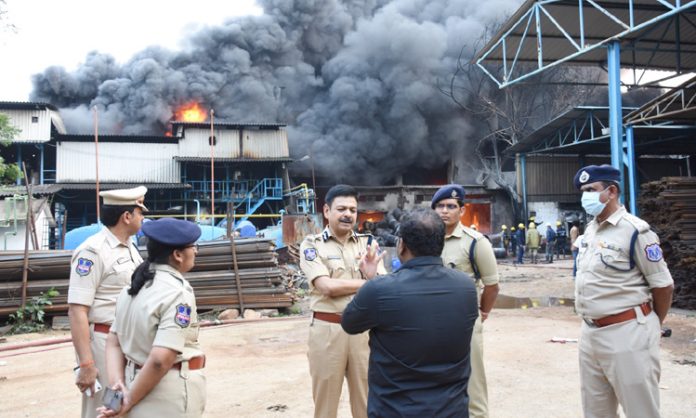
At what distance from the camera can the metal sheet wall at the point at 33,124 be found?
1078 inches

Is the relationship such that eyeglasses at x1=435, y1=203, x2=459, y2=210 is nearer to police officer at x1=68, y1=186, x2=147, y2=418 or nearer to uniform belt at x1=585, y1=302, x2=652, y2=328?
uniform belt at x1=585, y1=302, x2=652, y2=328

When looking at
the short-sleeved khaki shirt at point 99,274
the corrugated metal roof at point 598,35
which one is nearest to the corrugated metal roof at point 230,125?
the corrugated metal roof at point 598,35

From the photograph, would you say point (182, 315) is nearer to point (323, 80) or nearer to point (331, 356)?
point (331, 356)

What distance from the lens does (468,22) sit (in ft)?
115

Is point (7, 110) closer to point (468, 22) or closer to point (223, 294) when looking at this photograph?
point (223, 294)

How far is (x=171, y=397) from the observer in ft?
7.67

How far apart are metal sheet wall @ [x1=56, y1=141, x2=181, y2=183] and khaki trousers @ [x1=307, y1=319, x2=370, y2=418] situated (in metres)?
27.6

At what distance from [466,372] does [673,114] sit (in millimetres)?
12102

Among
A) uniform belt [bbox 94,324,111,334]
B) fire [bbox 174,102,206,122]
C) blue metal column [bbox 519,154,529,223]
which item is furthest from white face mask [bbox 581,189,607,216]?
fire [bbox 174,102,206,122]

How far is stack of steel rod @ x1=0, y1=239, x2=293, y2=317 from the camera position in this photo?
30.1 ft

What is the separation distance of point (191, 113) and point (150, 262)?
3660cm

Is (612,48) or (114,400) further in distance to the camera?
(612,48)

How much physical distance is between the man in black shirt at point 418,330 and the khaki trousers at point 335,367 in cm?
102

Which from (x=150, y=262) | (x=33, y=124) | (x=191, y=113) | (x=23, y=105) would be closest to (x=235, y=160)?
(x=191, y=113)
